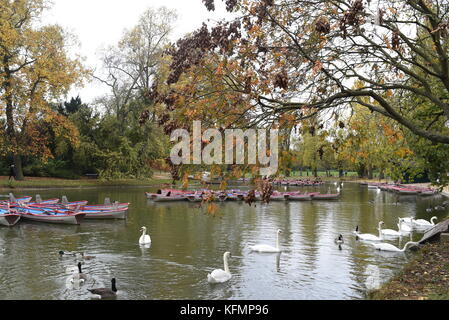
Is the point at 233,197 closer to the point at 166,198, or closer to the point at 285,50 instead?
the point at 166,198

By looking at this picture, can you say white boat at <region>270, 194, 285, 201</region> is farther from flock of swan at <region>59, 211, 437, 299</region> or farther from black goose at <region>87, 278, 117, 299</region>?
black goose at <region>87, 278, 117, 299</region>

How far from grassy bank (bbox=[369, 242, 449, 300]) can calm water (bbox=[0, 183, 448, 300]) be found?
3.91 ft

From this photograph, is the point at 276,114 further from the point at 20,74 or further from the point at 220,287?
the point at 20,74

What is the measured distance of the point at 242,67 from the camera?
29.3ft

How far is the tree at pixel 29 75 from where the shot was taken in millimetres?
39797

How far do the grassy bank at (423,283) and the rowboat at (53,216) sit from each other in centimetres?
1663

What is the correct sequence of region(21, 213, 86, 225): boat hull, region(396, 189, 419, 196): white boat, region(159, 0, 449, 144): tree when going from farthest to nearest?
region(396, 189, 419, 196): white boat → region(21, 213, 86, 225): boat hull → region(159, 0, 449, 144): tree

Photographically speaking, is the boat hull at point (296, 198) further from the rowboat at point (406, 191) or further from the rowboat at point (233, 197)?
the rowboat at point (406, 191)

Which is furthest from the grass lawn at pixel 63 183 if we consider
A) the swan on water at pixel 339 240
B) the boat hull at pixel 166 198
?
the swan on water at pixel 339 240

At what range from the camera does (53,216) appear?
22484mm

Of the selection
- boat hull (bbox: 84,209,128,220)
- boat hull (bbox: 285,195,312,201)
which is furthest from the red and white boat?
boat hull (bbox: 84,209,128,220)

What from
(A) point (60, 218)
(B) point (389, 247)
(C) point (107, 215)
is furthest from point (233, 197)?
(B) point (389, 247)

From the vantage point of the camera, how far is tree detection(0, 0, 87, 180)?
131 ft

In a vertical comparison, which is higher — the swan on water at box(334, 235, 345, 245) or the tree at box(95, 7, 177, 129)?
the tree at box(95, 7, 177, 129)
